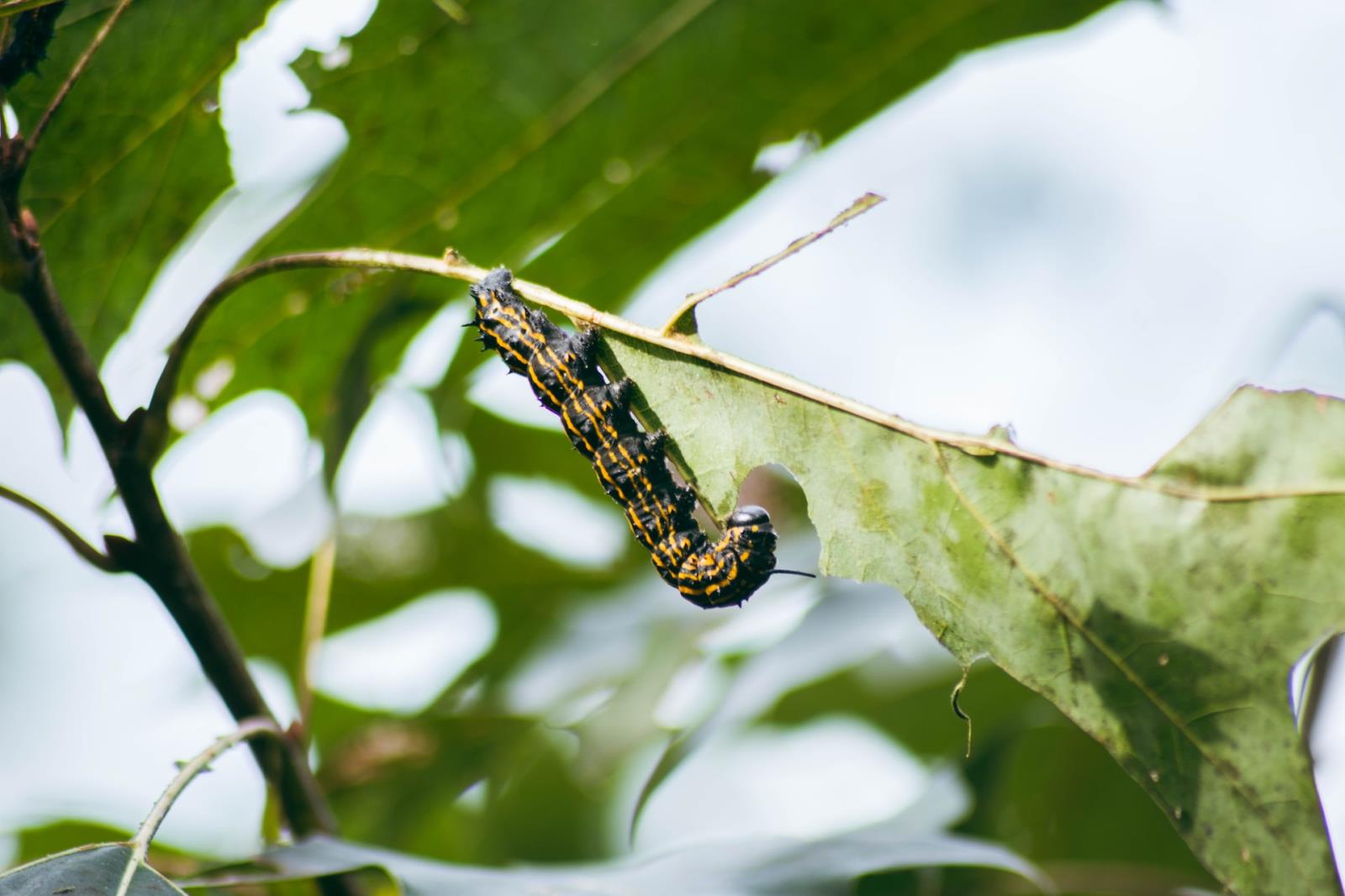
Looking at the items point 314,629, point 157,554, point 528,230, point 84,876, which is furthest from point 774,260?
point 314,629

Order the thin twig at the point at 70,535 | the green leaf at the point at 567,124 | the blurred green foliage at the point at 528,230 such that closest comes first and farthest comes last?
1. the thin twig at the point at 70,535
2. the blurred green foliage at the point at 528,230
3. the green leaf at the point at 567,124

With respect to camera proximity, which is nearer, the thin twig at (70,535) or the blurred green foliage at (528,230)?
the thin twig at (70,535)

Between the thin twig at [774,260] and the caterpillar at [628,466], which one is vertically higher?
the thin twig at [774,260]

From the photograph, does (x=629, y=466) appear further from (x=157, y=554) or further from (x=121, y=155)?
(x=121, y=155)

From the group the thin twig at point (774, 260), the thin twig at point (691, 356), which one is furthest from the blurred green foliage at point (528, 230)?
the thin twig at point (774, 260)

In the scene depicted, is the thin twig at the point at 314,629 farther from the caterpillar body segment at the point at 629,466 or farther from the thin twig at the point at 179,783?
the caterpillar body segment at the point at 629,466

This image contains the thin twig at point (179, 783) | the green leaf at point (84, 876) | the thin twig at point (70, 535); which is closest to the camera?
the green leaf at point (84, 876)

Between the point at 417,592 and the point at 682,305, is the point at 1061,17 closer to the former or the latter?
the point at 682,305
